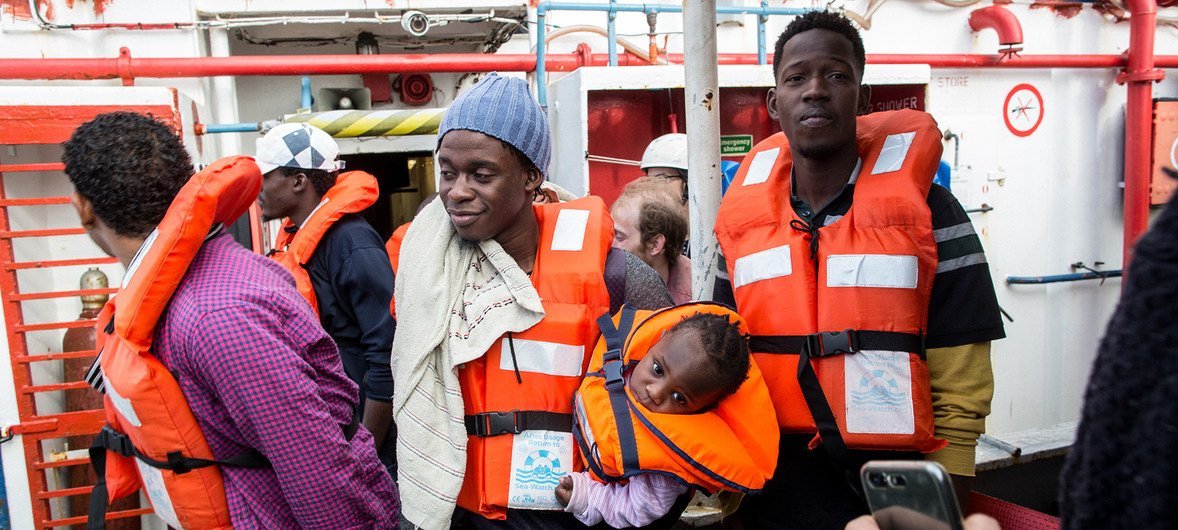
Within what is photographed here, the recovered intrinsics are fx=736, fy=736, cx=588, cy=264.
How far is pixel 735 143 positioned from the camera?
15.5 feet

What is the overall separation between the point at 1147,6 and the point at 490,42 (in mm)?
5255

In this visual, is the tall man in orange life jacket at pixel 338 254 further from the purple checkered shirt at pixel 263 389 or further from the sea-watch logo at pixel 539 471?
the sea-watch logo at pixel 539 471

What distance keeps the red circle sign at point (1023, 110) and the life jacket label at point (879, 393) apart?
565 centimetres

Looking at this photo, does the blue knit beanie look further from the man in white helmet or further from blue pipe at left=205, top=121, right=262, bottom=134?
blue pipe at left=205, top=121, right=262, bottom=134

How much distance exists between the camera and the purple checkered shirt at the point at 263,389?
160cm

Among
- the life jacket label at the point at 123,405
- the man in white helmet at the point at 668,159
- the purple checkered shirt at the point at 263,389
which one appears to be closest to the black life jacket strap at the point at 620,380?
the purple checkered shirt at the point at 263,389

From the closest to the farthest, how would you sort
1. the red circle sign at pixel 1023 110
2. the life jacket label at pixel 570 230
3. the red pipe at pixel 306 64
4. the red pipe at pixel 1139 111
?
the life jacket label at pixel 570 230 → the red pipe at pixel 306 64 → the red pipe at pixel 1139 111 → the red circle sign at pixel 1023 110

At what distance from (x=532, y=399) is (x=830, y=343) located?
0.69 m

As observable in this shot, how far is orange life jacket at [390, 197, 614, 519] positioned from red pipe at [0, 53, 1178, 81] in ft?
10.9

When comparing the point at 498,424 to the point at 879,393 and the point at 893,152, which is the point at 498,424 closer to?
the point at 879,393

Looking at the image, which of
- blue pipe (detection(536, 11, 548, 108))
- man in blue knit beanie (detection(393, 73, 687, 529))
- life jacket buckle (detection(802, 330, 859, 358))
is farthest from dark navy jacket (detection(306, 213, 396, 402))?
blue pipe (detection(536, 11, 548, 108))

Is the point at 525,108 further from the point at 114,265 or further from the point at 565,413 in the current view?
the point at 114,265

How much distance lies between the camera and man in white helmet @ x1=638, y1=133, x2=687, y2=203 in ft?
→ 12.4

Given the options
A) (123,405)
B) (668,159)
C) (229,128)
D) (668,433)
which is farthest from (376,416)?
(229,128)
